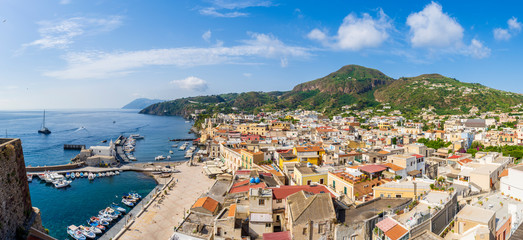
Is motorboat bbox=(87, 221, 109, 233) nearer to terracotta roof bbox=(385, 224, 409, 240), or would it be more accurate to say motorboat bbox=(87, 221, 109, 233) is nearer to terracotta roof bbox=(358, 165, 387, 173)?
terracotta roof bbox=(358, 165, 387, 173)

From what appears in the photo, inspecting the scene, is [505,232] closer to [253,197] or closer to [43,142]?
[253,197]

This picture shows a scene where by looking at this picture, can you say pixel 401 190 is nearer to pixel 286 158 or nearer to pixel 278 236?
pixel 278 236

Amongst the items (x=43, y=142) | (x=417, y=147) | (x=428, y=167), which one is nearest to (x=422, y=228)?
(x=428, y=167)

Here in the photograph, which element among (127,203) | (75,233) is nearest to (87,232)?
(75,233)

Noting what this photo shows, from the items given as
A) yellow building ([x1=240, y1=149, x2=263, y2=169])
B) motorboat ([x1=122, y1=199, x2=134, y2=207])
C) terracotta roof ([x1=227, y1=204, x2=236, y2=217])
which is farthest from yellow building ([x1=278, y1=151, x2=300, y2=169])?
motorboat ([x1=122, y1=199, x2=134, y2=207])

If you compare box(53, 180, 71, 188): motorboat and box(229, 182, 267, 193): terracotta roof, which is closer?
box(229, 182, 267, 193): terracotta roof
